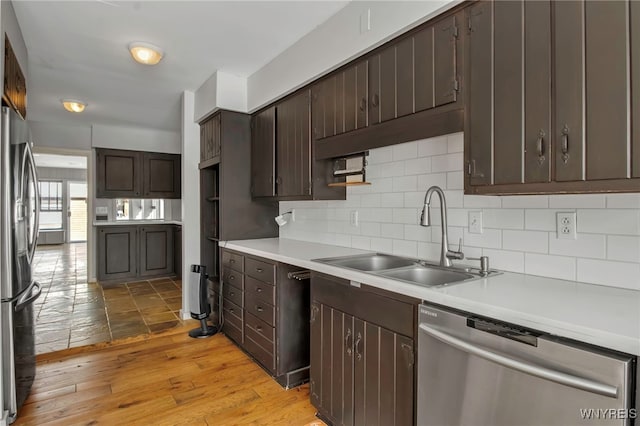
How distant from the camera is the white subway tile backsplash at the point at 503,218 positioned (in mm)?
1703

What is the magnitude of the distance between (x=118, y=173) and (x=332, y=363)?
5495 mm

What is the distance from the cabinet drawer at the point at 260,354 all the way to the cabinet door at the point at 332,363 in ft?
1.69

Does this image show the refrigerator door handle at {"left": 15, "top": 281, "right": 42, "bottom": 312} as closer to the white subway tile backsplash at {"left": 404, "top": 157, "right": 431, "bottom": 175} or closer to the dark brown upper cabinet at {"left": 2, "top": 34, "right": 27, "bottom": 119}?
the dark brown upper cabinet at {"left": 2, "top": 34, "right": 27, "bottom": 119}

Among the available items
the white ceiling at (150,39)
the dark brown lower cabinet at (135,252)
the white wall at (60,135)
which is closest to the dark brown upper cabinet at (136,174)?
the white wall at (60,135)

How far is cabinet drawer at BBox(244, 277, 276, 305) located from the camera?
2.54 meters

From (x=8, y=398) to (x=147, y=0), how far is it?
2.53 meters

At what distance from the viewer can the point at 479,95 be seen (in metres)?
1.51

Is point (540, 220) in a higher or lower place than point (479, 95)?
lower

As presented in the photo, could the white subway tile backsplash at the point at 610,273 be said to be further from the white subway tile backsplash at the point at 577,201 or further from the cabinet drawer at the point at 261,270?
the cabinet drawer at the point at 261,270

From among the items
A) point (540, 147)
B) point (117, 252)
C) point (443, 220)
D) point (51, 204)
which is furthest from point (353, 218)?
point (51, 204)

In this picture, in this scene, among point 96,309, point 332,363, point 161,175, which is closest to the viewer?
point 332,363

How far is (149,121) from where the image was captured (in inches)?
217

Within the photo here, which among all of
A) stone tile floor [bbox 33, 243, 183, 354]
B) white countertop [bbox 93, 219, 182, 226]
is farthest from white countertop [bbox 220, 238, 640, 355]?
white countertop [bbox 93, 219, 182, 226]

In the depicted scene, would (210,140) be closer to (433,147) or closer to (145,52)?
(145,52)
